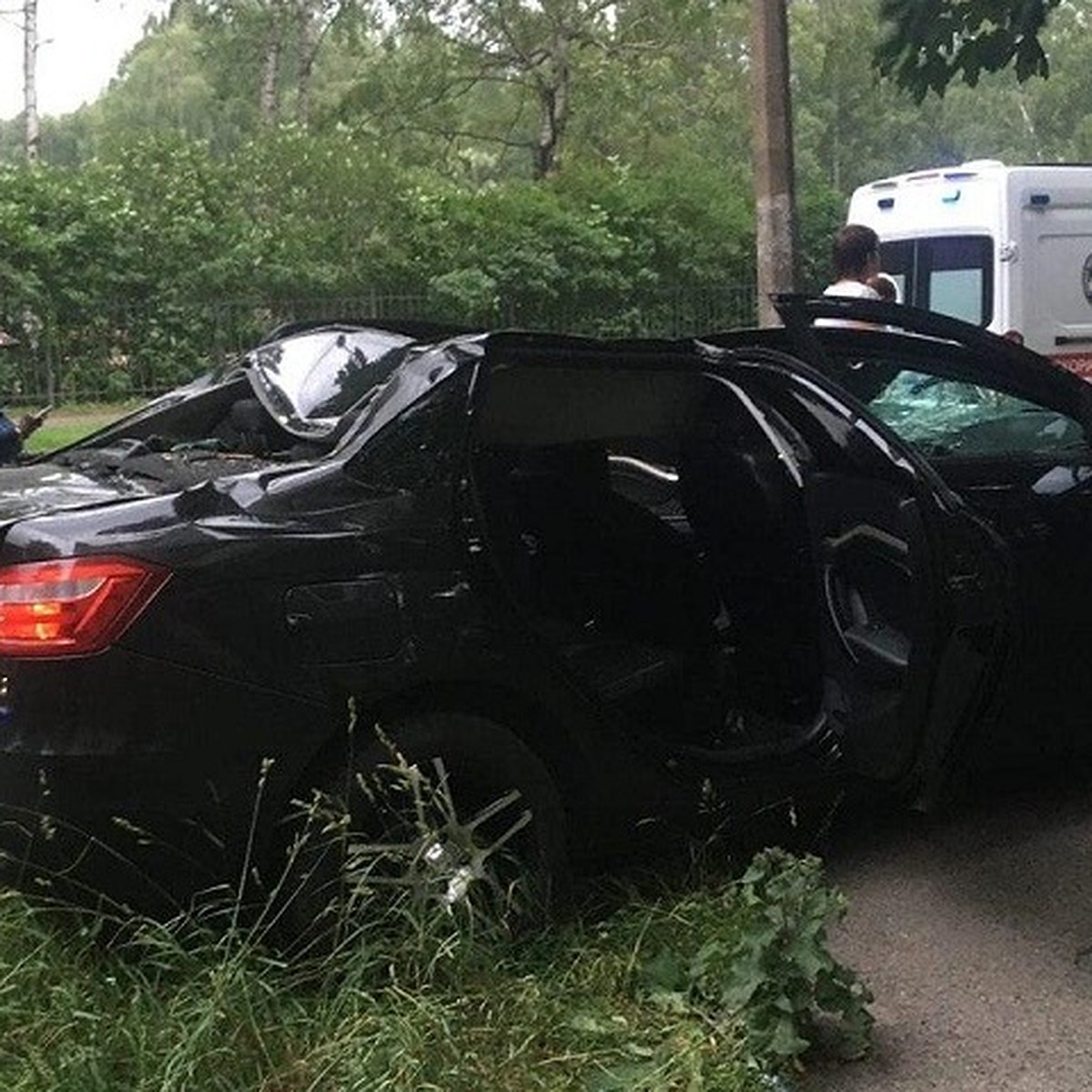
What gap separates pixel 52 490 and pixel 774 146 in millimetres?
5770

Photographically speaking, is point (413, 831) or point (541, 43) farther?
point (541, 43)

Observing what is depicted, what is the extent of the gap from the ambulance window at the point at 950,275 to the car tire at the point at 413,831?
7.98 m

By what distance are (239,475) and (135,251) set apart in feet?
45.1

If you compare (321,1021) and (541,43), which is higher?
(541,43)

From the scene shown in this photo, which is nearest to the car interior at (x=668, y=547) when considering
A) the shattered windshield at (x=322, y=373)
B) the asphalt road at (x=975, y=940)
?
the shattered windshield at (x=322, y=373)

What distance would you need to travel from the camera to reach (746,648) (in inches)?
176

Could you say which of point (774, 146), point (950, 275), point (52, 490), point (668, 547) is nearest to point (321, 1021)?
point (52, 490)

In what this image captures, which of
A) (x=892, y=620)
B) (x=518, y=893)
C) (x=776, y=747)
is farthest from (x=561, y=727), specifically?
(x=892, y=620)

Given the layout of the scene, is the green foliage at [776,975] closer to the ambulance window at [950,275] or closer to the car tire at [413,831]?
the car tire at [413,831]

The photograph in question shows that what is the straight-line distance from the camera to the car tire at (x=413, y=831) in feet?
10.7

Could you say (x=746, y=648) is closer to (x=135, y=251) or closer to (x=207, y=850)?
(x=207, y=850)

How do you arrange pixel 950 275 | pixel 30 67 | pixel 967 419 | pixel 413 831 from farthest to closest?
pixel 30 67 < pixel 950 275 < pixel 967 419 < pixel 413 831

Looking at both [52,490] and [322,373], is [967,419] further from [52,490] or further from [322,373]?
[52,490]

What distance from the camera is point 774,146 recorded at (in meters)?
8.57
